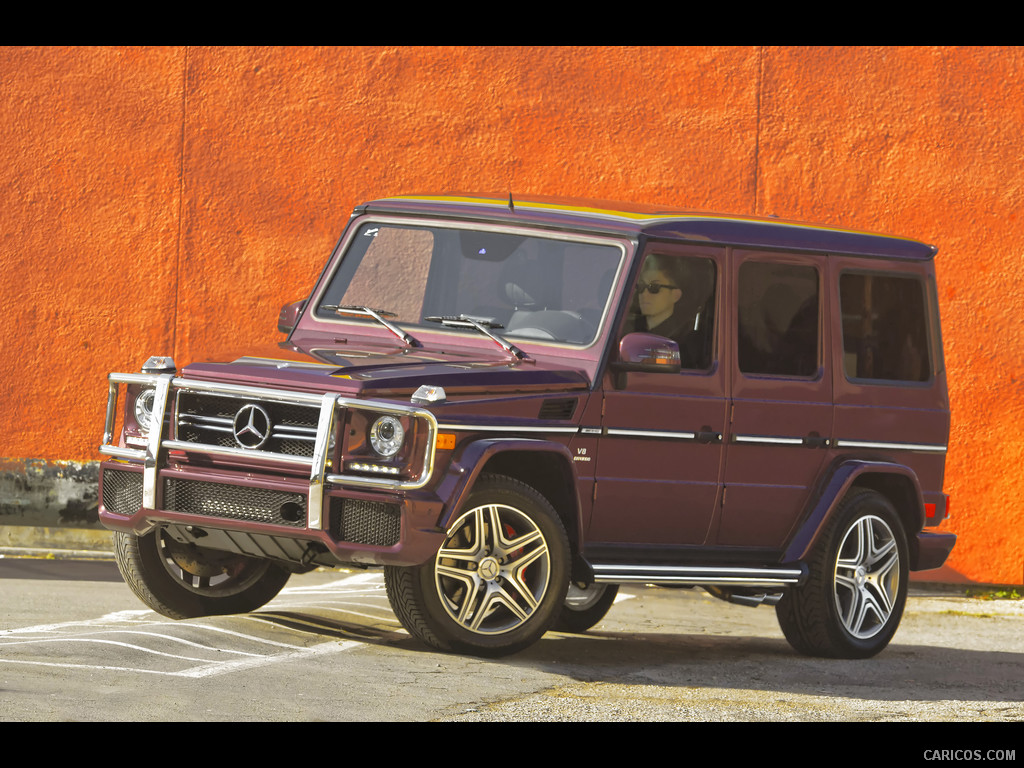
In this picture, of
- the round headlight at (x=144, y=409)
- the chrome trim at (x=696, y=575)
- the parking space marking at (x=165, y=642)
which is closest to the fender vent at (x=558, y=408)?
the chrome trim at (x=696, y=575)

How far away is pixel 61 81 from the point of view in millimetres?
12477

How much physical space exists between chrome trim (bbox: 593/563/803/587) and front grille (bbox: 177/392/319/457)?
157 centimetres

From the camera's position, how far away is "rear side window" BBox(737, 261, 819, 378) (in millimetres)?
8375

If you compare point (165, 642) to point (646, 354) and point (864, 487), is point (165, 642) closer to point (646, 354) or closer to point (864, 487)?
point (646, 354)

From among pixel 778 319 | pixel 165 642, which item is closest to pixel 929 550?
pixel 778 319

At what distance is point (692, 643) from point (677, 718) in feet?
9.99

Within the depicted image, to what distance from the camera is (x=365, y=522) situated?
6840 millimetres

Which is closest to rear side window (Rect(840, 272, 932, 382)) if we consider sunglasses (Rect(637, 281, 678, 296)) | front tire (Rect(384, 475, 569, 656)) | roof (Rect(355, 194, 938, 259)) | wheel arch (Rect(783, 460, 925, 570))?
roof (Rect(355, 194, 938, 259))

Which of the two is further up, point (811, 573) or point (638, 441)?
point (638, 441)

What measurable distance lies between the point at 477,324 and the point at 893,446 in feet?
8.84

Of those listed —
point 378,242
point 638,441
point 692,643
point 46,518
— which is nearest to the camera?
point 638,441

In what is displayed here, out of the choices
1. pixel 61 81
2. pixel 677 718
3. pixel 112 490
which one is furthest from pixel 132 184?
pixel 677 718

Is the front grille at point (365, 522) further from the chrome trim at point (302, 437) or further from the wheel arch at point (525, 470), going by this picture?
the wheel arch at point (525, 470)
